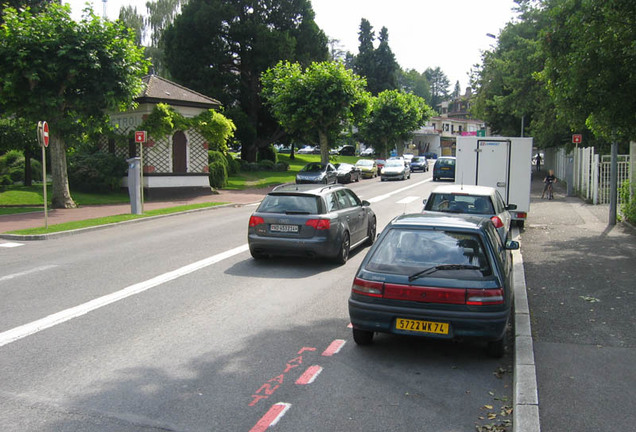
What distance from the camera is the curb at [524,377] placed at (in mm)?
4340

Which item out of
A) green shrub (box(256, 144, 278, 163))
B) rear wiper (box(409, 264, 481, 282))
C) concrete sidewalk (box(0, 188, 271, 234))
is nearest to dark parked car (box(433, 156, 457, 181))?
concrete sidewalk (box(0, 188, 271, 234))

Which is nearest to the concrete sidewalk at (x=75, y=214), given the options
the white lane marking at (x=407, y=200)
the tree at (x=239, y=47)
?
the white lane marking at (x=407, y=200)

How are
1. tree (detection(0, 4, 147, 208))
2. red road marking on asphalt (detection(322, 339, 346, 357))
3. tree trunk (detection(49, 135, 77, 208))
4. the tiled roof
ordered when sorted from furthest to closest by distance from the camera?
the tiled roof → tree trunk (detection(49, 135, 77, 208)) → tree (detection(0, 4, 147, 208)) → red road marking on asphalt (detection(322, 339, 346, 357))

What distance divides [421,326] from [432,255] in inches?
30.4

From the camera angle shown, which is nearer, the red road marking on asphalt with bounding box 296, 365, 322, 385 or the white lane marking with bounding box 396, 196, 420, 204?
Result: the red road marking on asphalt with bounding box 296, 365, 322, 385

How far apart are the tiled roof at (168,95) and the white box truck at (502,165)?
16650 millimetres

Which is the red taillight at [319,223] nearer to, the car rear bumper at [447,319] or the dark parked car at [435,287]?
the dark parked car at [435,287]

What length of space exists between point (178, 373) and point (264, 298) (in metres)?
3.05

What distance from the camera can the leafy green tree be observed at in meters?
11.1

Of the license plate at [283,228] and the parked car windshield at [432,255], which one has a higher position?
the parked car windshield at [432,255]

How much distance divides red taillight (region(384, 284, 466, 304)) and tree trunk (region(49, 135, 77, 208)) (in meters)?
19.5

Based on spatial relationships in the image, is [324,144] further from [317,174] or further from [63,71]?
[63,71]

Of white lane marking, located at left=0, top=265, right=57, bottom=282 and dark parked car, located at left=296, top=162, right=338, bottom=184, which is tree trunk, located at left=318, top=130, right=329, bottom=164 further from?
white lane marking, located at left=0, top=265, right=57, bottom=282

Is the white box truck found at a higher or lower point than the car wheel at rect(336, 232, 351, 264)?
higher
